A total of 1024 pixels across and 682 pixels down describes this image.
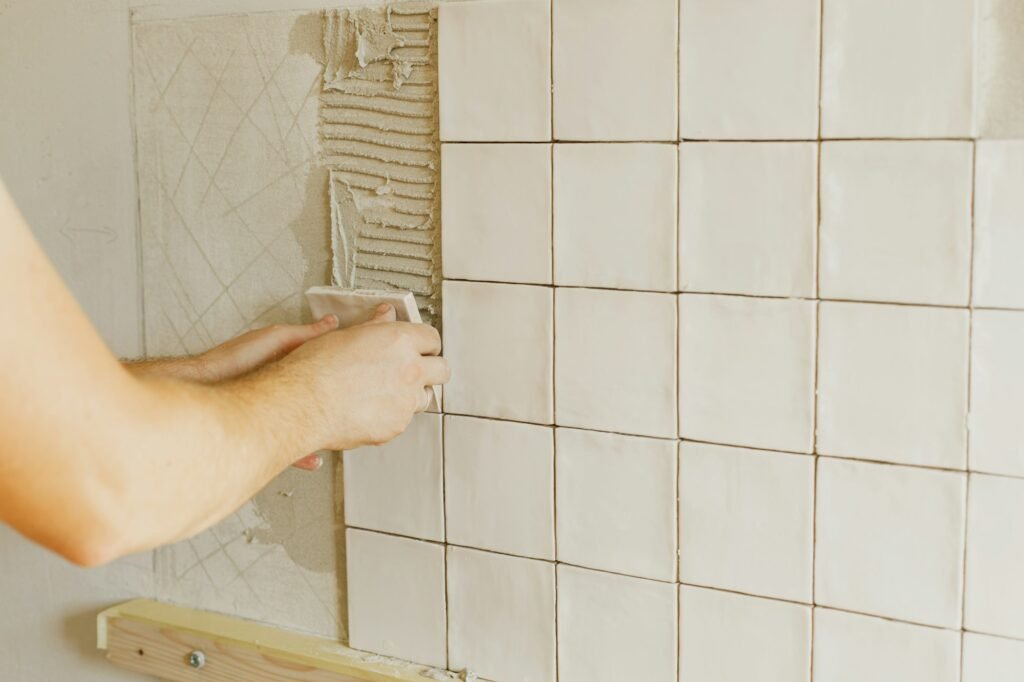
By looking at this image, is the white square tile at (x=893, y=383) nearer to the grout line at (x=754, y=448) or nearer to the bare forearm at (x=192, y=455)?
the grout line at (x=754, y=448)

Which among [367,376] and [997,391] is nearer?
[997,391]

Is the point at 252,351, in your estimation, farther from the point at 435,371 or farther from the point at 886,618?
the point at 886,618

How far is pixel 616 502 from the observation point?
1.31 m

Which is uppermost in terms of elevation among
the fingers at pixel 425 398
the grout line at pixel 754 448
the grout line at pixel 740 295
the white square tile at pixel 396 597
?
the grout line at pixel 740 295

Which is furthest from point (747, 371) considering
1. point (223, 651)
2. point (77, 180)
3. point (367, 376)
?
point (77, 180)

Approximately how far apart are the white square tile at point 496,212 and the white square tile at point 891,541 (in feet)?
1.34

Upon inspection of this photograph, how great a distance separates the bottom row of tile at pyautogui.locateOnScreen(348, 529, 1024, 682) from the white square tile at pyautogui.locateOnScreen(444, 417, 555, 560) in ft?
0.09

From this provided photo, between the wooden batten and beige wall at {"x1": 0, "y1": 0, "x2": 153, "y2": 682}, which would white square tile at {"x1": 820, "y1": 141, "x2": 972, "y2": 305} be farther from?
beige wall at {"x1": 0, "y1": 0, "x2": 153, "y2": 682}

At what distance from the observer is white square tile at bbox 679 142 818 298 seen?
1153mm

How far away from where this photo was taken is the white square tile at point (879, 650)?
115 cm

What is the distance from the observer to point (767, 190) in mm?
1169

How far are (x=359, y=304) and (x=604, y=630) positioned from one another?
49 centimetres

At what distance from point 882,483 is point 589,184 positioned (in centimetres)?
45

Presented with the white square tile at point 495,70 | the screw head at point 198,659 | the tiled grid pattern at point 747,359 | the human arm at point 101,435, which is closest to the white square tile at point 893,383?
the tiled grid pattern at point 747,359
